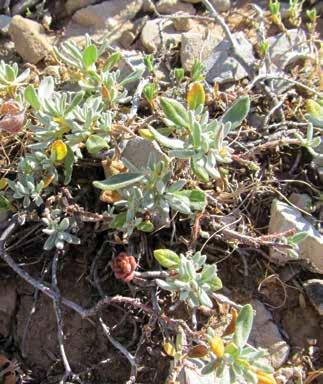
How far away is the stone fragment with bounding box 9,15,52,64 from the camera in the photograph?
3156mm

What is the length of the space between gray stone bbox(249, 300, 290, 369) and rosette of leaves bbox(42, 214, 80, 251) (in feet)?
2.63

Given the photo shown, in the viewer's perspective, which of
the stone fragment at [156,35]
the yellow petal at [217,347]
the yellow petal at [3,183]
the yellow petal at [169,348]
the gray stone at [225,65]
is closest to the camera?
the yellow petal at [217,347]

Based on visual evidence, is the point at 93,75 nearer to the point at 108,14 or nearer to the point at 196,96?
the point at 196,96

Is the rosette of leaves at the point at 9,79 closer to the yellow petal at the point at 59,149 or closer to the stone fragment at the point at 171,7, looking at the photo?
the yellow petal at the point at 59,149

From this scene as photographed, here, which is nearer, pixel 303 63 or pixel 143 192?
pixel 143 192

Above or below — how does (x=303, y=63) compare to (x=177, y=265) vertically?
above

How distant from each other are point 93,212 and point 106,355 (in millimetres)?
588

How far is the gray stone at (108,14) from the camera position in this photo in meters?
3.29

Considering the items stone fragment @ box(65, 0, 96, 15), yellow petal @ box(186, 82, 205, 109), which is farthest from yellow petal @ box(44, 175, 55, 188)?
stone fragment @ box(65, 0, 96, 15)

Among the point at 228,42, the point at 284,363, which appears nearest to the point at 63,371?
the point at 284,363

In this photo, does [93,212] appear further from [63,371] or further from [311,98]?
[311,98]

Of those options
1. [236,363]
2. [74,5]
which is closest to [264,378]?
[236,363]

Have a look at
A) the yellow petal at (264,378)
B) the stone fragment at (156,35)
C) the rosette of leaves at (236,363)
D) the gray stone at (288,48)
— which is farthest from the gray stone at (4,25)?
the yellow petal at (264,378)

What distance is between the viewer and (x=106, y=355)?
2.61 metres
